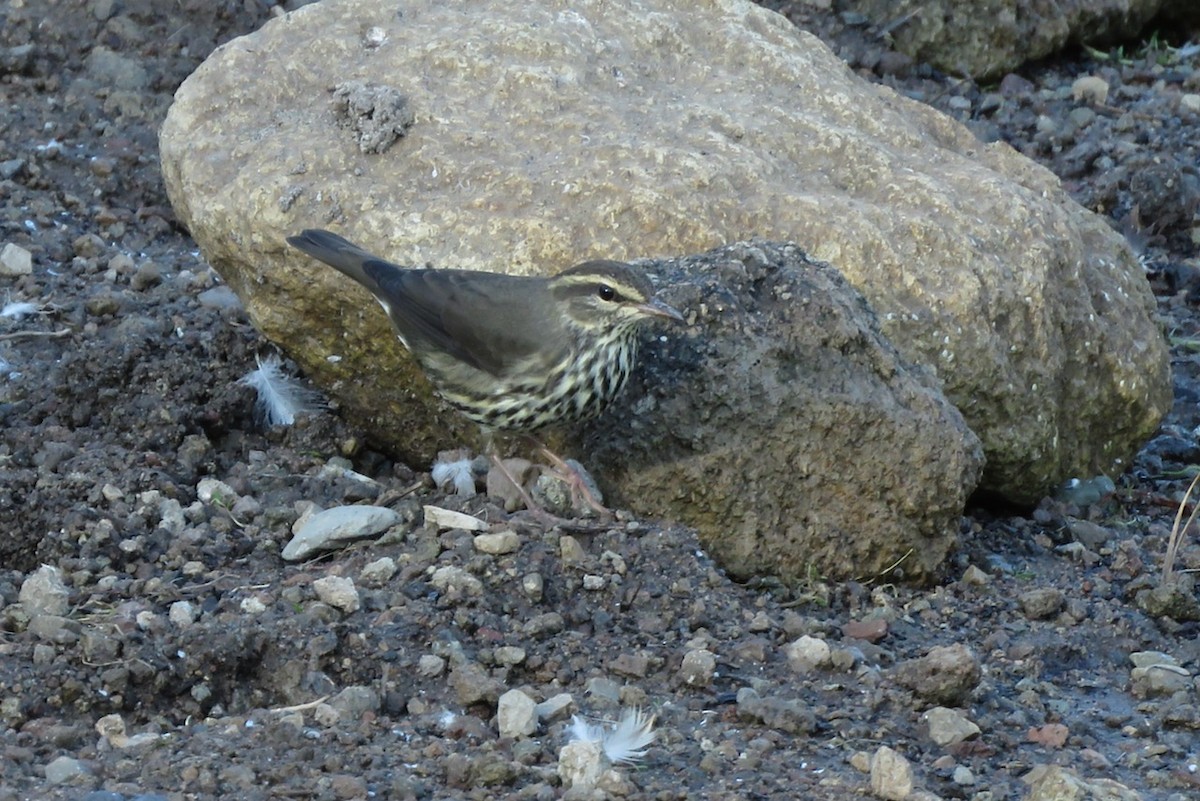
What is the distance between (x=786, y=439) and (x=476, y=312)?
4.02ft

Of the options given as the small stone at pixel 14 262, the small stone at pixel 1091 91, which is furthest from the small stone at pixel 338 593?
the small stone at pixel 1091 91

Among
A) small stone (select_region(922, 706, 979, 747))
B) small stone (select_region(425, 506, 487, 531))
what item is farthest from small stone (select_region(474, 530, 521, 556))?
small stone (select_region(922, 706, 979, 747))

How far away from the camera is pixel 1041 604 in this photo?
230 inches

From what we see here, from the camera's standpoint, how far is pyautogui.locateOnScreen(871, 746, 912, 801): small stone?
4.34m

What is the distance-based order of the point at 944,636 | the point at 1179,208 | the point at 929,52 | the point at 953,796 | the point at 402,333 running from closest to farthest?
the point at 953,796 < the point at 944,636 < the point at 402,333 < the point at 1179,208 < the point at 929,52

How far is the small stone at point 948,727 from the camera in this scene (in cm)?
480

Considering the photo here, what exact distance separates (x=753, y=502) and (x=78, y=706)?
243 cm

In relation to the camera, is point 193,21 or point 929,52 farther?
point 929,52

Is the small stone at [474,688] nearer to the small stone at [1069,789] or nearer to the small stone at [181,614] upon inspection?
the small stone at [181,614]

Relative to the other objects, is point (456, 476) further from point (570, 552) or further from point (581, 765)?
point (581, 765)

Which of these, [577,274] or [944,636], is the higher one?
[577,274]

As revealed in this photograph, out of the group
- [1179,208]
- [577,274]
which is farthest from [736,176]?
[1179,208]

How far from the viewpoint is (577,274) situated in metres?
5.84

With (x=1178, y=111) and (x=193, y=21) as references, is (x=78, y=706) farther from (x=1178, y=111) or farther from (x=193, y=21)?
(x=1178, y=111)
